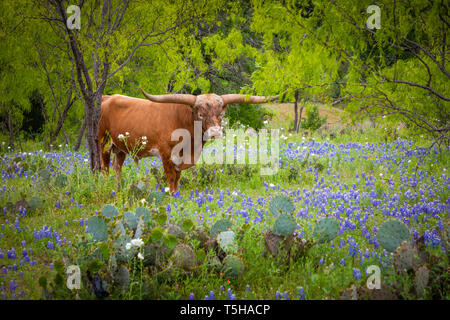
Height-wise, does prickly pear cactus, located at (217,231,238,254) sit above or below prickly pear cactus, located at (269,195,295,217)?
below

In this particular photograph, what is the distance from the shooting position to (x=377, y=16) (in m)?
4.12

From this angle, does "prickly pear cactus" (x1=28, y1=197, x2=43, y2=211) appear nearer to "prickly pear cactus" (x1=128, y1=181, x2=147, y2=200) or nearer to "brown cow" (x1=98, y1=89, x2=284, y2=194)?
"prickly pear cactus" (x1=128, y1=181, x2=147, y2=200)

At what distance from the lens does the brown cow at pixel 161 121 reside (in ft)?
→ 20.0

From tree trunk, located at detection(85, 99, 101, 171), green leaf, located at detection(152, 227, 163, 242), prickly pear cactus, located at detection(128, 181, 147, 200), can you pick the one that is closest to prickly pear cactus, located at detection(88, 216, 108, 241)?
green leaf, located at detection(152, 227, 163, 242)

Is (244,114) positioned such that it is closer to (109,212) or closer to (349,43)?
(349,43)

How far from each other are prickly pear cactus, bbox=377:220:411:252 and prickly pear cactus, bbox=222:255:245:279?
4.91 ft

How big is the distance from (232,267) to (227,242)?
11.1 inches

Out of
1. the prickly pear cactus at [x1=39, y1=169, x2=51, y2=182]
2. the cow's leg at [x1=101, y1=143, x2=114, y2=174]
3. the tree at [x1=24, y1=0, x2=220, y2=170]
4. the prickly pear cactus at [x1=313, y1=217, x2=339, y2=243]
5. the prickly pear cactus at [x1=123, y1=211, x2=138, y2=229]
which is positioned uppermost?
the tree at [x1=24, y1=0, x2=220, y2=170]

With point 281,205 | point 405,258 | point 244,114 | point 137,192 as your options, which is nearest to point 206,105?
point 137,192

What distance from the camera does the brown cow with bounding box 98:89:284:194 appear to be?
6.09 metres

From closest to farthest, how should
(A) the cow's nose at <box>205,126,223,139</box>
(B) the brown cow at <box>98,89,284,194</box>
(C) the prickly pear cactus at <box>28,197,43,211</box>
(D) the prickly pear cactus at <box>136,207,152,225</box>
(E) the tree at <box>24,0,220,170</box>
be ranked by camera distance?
(D) the prickly pear cactus at <box>136,207,152,225</box>, (C) the prickly pear cactus at <box>28,197,43,211</box>, (A) the cow's nose at <box>205,126,223,139</box>, (B) the brown cow at <box>98,89,284,194</box>, (E) the tree at <box>24,0,220,170</box>

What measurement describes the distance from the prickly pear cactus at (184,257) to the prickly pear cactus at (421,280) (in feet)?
6.74

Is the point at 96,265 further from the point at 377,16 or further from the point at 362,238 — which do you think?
the point at 377,16

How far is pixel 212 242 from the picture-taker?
379cm
